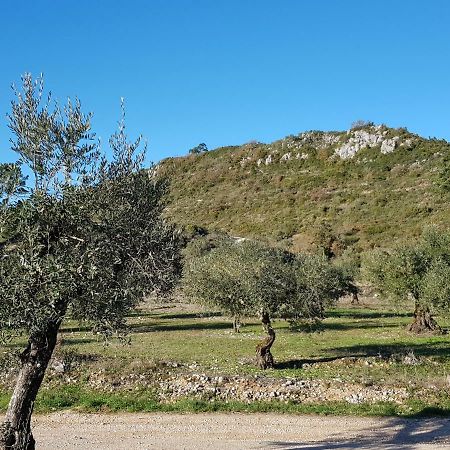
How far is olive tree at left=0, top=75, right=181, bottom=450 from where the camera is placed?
12797 millimetres

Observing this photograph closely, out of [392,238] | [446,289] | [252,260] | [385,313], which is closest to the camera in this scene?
[252,260]

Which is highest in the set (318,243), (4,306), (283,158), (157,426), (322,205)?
(283,158)

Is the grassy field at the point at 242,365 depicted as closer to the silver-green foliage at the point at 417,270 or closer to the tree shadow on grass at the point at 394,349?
the tree shadow on grass at the point at 394,349

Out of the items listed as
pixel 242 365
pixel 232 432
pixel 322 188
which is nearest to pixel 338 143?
pixel 322 188

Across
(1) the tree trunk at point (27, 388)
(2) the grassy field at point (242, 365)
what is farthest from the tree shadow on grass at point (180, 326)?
(1) the tree trunk at point (27, 388)

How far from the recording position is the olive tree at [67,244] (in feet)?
42.0

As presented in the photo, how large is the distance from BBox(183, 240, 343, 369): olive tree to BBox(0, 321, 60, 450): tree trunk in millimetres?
17622

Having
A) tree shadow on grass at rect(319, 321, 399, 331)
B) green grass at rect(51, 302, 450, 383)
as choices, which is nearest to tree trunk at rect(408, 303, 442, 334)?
green grass at rect(51, 302, 450, 383)

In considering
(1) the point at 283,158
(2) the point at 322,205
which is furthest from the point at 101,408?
(1) the point at 283,158

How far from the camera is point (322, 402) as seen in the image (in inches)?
910

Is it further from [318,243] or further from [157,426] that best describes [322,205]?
[157,426]

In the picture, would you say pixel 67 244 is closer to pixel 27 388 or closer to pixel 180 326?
pixel 27 388

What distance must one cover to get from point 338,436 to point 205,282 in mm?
21915

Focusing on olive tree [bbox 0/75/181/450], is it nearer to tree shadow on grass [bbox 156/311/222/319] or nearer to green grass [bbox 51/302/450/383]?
green grass [bbox 51/302/450/383]
